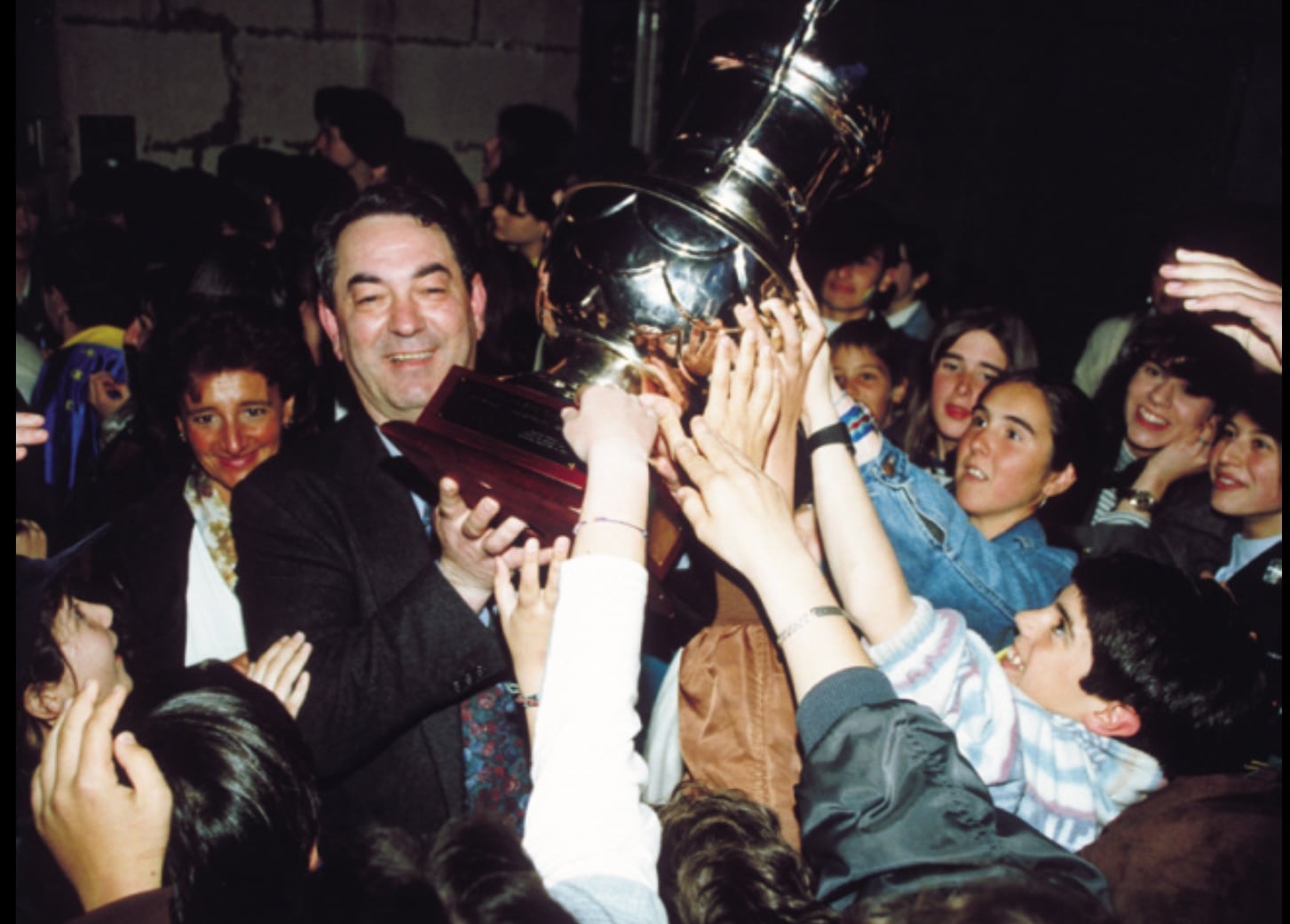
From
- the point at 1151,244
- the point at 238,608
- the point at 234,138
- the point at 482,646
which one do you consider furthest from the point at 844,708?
the point at 234,138

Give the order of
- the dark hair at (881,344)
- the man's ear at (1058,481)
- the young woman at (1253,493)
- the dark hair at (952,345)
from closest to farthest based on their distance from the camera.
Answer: the young woman at (1253,493)
the man's ear at (1058,481)
the dark hair at (952,345)
the dark hair at (881,344)

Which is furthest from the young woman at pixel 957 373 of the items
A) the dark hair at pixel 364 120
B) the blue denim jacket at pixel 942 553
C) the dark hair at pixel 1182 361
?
the dark hair at pixel 364 120

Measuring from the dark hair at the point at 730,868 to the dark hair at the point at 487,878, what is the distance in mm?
210

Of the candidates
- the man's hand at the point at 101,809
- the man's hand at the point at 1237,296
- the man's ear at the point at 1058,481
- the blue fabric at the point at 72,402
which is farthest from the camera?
the blue fabric at the point at 72,402

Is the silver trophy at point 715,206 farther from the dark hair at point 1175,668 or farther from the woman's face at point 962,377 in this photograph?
the woman's face at point 962,377

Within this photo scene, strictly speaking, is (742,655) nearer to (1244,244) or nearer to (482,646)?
(482,646)

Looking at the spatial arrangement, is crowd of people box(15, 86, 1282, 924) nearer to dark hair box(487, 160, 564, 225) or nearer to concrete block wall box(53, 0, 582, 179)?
dark hair box(487, 160, 564, 225)

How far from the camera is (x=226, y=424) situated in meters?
2.42

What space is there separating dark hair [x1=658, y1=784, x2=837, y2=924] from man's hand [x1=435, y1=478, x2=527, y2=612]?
0.50 m

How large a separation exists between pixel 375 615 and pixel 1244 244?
13.9ft

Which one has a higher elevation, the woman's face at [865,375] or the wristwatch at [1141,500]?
the woman's face at [865,375]

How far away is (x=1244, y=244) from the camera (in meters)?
3.97

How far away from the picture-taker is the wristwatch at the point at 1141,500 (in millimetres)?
2963

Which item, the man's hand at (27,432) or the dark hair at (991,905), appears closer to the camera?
the dark hair at (991,905)
